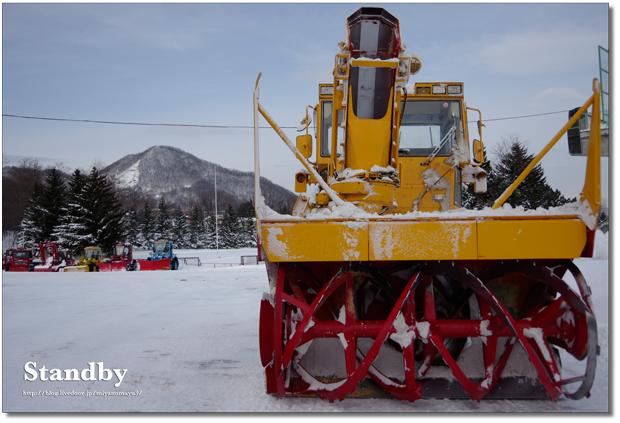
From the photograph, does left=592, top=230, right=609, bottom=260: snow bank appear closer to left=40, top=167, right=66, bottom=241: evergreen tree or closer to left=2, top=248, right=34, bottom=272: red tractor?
left=2, top=248, right=34, bottom=272: red tractor

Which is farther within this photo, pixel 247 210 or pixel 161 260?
pixel 247 210

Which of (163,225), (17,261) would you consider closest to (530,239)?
(17,261)

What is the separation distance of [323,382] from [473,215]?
148 cm

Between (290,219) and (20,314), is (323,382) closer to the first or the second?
(290,219)

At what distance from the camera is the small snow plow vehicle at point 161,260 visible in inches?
988

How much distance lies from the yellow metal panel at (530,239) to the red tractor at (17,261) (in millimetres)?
28453

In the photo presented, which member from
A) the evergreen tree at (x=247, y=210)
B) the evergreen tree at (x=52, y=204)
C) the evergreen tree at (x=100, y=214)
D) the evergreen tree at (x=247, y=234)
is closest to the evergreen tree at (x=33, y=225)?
the evergreen tree at (x=52, y=204)

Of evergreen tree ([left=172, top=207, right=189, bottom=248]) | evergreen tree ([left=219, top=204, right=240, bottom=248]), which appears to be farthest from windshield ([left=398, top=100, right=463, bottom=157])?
evergreen tree ([left=172, top=207, right=189, bottom=248])

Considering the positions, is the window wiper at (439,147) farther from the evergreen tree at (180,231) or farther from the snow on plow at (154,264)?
the evergreen tree at (180,231)

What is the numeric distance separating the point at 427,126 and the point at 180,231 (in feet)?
203

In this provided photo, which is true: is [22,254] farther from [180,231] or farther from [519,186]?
[180,231]

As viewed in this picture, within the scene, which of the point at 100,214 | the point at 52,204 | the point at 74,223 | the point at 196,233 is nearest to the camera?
the point at 74,223

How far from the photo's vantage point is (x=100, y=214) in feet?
119

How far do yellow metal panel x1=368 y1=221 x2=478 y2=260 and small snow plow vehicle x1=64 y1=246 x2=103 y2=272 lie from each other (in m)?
23.5
